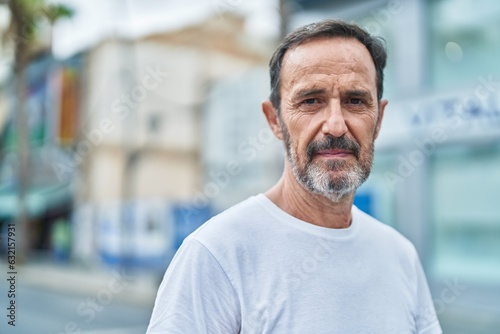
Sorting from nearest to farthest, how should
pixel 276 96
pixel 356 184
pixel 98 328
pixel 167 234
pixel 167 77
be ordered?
pixel 356 184 < pixel 276 96 < pixel 98 328 < pixel 167 234 < pixel 167 77

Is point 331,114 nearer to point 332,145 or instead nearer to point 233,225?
point 332,145

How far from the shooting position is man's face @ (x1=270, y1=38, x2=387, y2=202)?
142cm

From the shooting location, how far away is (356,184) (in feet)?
4.79

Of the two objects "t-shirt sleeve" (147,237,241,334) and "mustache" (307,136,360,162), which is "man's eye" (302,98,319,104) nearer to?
"mustache" (307,136,360,162)

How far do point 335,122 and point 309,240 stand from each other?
0.28 m

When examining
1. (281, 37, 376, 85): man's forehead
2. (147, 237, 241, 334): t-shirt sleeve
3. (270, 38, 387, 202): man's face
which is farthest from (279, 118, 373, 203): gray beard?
(147, 237, 241, 334): t-shirt sleeve

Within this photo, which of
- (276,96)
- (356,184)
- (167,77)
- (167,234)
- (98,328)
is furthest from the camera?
(167,77)

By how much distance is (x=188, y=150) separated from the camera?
75.1 feet

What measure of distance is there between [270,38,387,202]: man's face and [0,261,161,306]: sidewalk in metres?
12.1

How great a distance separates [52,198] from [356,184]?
83.2 ft

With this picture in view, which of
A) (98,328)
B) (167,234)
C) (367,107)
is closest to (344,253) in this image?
(367,107)

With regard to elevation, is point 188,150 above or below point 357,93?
above

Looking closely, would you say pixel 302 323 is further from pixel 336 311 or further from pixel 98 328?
pixel 98 328

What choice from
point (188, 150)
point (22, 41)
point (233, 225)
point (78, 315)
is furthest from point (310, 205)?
point (188, 150)
